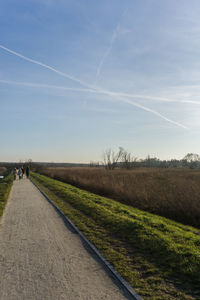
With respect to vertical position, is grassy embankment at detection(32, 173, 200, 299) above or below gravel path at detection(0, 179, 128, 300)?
below

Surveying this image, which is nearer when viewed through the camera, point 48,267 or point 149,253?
point 48,267

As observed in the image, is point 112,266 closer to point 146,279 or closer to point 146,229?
point 146,279

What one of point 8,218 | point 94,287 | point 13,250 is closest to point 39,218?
point 8,218

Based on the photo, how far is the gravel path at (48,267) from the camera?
382 cm

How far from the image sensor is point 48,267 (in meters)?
4.82

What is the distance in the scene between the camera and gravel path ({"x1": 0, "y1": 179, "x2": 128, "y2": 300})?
12.5 ft

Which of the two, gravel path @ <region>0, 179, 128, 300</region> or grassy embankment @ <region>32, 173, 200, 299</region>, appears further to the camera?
grassy embankment @ <region>32, 173, 200, 299</region>

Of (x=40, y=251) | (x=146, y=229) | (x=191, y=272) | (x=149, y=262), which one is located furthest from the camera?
(x=146, y=229)

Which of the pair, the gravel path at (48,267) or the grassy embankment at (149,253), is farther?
the grassy embankment at (149,253)

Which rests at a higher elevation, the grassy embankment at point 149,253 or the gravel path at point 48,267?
the gravel path at point 48,267

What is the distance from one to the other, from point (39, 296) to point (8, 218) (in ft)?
20.9

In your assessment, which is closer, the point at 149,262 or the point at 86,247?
the point at 149,262

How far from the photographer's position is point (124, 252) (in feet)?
19.2

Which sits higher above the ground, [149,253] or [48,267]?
[48,267]
